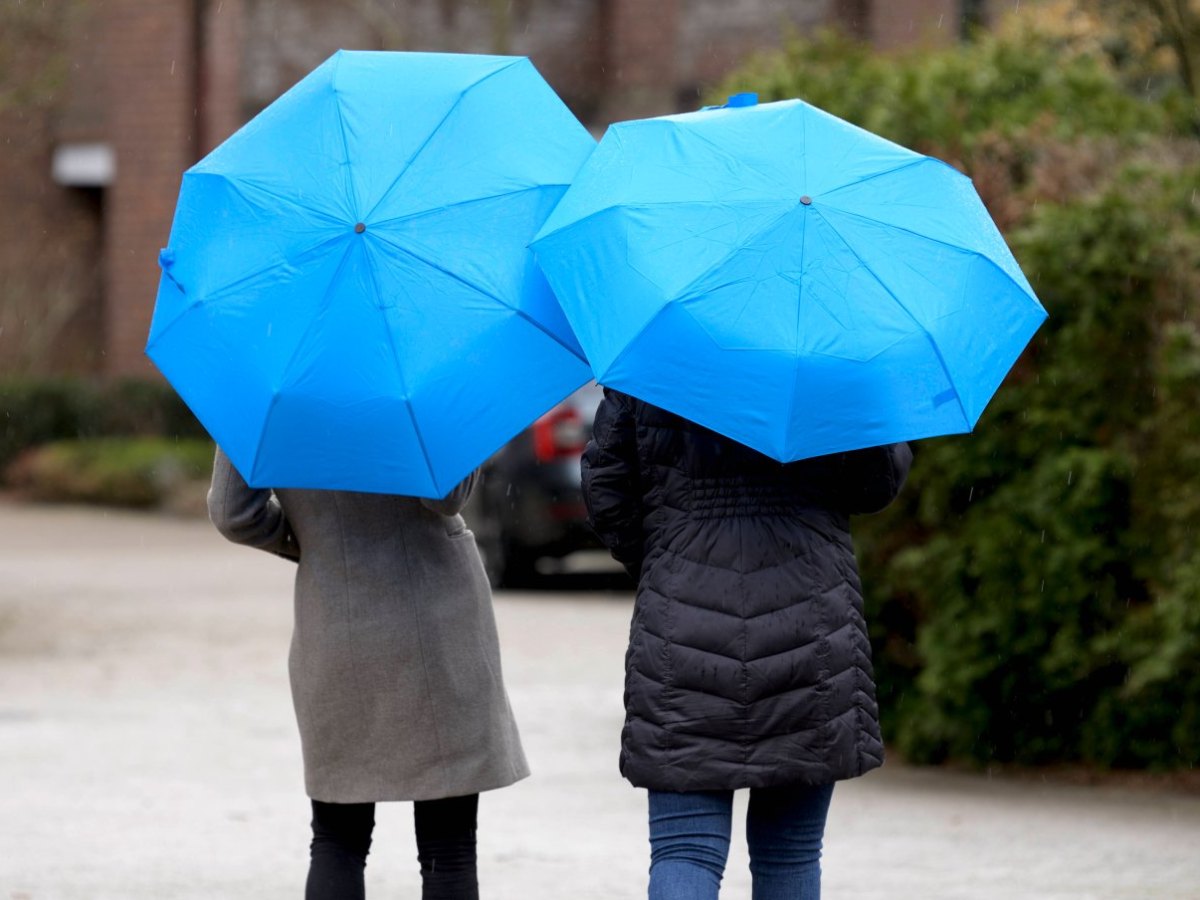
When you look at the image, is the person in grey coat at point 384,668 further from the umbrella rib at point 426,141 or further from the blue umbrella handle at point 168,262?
the umbrella rib at point 426,141

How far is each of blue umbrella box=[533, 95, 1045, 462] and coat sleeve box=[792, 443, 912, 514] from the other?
0.20 m

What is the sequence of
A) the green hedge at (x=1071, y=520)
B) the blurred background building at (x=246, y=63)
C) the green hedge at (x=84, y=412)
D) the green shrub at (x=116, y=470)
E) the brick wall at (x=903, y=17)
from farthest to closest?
the blurred background building at (x=246, y=63), the green hedge at (x=84, y=412), the brick wall at (x=903, y=17), the green shrub at (x=116, y=470), the green hedge at (x=1071, y=520)

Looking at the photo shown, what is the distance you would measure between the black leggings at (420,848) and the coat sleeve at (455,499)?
0.60 m

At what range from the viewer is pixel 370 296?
3725 mm

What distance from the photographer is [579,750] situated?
26.3 ft

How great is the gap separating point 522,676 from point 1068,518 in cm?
379

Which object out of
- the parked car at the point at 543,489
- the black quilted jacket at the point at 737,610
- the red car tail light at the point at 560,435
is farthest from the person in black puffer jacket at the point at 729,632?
the red car tail light at the point at 560,435

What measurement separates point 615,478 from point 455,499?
1.17 feet

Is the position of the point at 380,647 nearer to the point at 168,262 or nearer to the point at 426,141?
the point at 168,262

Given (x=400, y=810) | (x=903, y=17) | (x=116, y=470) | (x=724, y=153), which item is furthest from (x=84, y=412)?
(x=724, y=153)

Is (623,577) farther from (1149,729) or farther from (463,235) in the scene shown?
(463,235)

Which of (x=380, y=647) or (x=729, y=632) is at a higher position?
(x=729, y=632)

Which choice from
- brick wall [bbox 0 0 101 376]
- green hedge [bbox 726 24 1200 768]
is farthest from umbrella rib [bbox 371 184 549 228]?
brick wall [bbox 0 0 101 376]

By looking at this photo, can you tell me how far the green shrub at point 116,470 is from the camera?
73.5 feet
